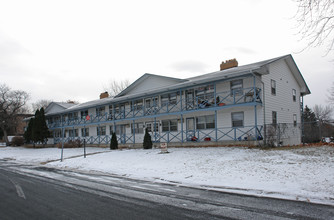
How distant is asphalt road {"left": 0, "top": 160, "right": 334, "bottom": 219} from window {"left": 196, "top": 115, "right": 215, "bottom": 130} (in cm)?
1289

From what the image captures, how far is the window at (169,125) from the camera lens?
24.3 metres

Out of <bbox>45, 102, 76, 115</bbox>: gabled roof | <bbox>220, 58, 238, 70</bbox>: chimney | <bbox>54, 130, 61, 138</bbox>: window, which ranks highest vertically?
<bbox>220, 58, 238, 70</bbox>: chimney

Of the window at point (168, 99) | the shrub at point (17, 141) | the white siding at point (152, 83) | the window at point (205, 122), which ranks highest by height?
the white siding at point (152, 83)

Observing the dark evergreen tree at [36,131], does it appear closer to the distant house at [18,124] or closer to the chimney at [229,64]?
the distant house at [18,124]

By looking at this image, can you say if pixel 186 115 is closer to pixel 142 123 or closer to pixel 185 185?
pixel 142 123

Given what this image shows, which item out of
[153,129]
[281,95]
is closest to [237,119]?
[281,95]

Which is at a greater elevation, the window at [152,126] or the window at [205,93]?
the window at [205,93]

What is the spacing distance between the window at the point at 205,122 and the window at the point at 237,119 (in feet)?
5.99

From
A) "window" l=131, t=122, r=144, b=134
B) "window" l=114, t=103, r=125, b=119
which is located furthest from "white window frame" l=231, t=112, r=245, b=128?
"window" l=114, t=103, r=125, b=119

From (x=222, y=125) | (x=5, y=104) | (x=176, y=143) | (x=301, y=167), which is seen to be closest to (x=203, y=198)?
(x=301, y=167)

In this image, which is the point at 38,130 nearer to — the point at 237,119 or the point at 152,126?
the point at 152,126

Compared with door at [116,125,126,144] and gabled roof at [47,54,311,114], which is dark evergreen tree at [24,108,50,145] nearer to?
gabled roof at [47,54,311,114]

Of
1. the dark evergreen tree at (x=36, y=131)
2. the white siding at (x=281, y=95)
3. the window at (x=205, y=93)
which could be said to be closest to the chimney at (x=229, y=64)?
the white siding at (x=281, y=95)

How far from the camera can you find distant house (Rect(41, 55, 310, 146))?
62.2 feet
